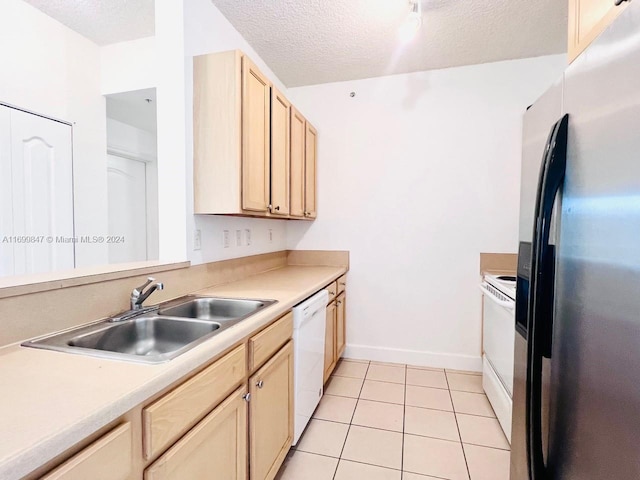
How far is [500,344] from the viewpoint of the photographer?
6.44 ft

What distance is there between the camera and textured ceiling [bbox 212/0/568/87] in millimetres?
1978

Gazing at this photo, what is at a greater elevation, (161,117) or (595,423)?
(161,117)

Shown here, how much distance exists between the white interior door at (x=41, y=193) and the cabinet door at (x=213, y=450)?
2.20m

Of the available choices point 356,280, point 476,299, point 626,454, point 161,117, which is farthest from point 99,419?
point 476,299

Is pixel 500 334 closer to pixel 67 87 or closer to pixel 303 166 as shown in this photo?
pixel 303 166

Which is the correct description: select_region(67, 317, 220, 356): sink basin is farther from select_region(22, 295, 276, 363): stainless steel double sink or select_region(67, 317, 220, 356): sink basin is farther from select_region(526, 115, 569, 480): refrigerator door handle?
select_region(526, 115, 569, 480): refrigerator door handle

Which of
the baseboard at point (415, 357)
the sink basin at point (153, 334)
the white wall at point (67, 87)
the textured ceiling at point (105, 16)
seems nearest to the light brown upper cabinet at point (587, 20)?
the sink basin at point (153, 334)

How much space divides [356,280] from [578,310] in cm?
240

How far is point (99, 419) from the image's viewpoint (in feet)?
2.01

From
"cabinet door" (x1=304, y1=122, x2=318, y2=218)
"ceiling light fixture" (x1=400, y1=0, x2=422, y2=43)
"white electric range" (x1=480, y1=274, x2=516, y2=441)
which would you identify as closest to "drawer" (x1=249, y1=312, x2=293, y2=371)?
"white electric range" (x1=480, y1=274, x2=516, y2=441)

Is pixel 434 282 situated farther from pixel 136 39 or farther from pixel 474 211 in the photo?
pixel 136 39

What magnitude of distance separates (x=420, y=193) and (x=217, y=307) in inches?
79.8

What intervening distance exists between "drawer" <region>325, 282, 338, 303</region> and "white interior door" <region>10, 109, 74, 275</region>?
210 centimetres

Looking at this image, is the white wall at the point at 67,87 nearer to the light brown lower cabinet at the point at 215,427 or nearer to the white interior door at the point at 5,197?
the white interior door at the point at 5,197
